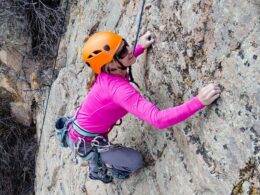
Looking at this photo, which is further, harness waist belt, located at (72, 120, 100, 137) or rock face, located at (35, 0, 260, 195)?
harness waist belt, located at (72, 120, 100, 137)

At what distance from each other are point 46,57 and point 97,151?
344 cm

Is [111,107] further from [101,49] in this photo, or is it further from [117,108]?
[101,49]

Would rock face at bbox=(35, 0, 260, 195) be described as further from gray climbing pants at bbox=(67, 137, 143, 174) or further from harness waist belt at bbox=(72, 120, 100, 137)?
harness waist belt at bbox=(72, 120, 100, 137)

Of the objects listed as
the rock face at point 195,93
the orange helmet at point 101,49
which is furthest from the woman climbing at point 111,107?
the rock face at point 195,93

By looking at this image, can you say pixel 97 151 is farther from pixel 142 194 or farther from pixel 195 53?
pixel 195 53

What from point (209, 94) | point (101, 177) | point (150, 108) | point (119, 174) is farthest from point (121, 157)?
point (209, 94)

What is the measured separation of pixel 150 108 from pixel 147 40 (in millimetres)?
829

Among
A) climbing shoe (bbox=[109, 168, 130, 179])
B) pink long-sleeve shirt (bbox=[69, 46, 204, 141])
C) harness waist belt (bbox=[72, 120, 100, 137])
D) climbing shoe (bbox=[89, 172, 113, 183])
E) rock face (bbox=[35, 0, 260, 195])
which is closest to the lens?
rock face (bbox=[35, 0, 260, 195])

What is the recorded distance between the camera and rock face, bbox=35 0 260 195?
109 inches

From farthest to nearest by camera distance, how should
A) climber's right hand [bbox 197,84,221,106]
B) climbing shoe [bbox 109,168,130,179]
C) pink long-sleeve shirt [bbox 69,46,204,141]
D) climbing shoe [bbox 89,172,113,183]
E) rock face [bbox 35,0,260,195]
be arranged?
climbing shoe [bbox 89,172,113,183]
climbing shoe [bbox 109,168,130,179]
pink long-sleeve shirt [bbox 69,46,204,141]
climber's right hand [bbox 197,84,221,106]
rock face [bbox 35,0,260,195]

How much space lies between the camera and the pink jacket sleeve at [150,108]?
2990mm

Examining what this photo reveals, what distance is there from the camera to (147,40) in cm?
379

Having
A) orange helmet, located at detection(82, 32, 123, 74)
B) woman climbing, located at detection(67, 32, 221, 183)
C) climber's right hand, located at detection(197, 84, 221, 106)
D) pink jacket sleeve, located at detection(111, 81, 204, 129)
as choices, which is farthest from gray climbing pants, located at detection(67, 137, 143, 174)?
climber's right hand, located at detection(197, 84, 221, 106)

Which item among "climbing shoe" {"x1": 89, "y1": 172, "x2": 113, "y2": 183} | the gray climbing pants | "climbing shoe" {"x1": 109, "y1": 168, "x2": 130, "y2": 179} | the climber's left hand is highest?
the climber's left hand
